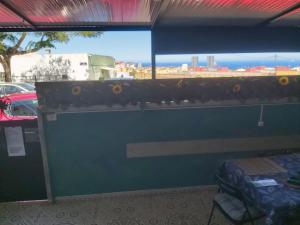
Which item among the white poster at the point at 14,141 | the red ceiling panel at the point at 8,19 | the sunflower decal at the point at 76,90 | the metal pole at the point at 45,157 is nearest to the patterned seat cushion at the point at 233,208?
the sunflower decal at the point at 76,90

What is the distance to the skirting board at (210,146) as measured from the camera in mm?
2895

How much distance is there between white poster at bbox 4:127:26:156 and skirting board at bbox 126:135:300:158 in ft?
4.02

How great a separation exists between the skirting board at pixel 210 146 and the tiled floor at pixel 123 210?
541 millimetres

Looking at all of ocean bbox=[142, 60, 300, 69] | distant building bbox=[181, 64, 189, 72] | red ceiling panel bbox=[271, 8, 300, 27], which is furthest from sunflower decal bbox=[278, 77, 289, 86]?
distant building bbox=[181, 64, 189, 72]

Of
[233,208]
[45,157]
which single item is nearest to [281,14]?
[233,208]

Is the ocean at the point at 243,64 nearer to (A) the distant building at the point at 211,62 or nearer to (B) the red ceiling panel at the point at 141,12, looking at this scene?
(A) the distant building at the point at 211,62

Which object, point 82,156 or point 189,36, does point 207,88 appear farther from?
point 82,156

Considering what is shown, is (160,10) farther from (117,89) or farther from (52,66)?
Result: (52,66)

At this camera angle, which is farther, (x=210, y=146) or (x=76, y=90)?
Answer: (x=210, y=146)

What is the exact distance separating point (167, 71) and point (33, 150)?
6.31 feet

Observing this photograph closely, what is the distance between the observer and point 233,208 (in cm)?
204

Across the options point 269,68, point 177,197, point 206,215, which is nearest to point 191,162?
point 177,197

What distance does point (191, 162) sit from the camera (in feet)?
9.95

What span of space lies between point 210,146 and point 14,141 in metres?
2.32
